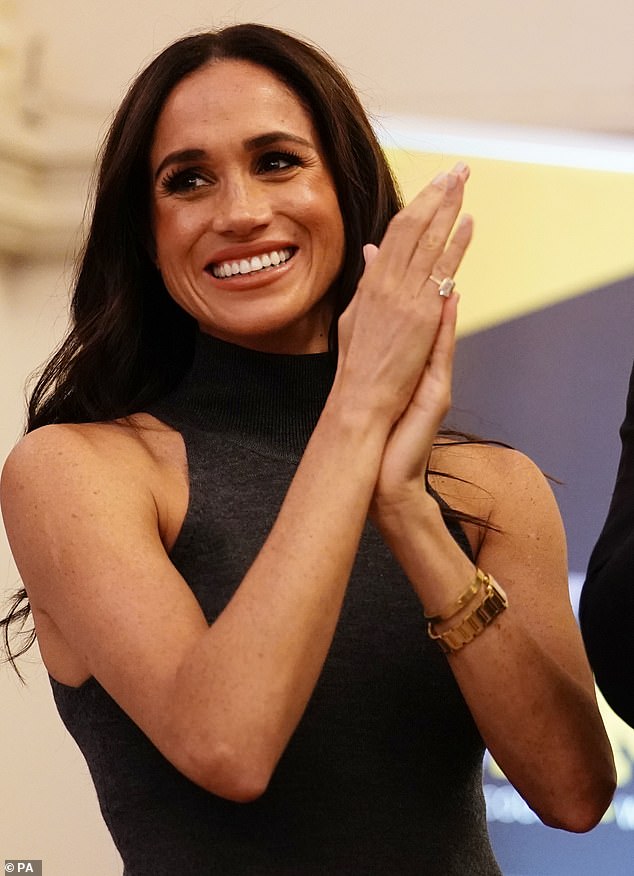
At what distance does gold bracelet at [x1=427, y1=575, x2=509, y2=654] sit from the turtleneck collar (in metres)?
0.36

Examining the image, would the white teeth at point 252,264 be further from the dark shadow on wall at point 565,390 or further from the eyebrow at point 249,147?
the dark shadow on wall at point 565,390

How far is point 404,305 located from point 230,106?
48 centimetres

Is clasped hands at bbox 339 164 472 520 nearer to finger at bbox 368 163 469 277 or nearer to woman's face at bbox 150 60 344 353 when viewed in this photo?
finger at bbox 368 163 469 277

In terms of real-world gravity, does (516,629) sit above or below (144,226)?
below

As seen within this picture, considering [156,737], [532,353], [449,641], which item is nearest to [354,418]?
[449,641]

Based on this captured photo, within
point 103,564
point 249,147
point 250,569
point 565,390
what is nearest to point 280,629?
point 250,569

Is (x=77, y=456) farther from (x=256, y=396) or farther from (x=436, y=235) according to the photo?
(x=436, y=235)

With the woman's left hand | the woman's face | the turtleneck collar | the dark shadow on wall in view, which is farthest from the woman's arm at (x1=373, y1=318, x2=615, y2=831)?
the dark shadow on wall

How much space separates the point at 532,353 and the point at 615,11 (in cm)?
66

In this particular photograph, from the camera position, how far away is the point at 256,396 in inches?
67.4

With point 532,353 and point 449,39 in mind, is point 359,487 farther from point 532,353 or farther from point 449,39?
point 449,39

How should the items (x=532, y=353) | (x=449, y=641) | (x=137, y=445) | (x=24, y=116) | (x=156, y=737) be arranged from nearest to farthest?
(x=156, y=737) < (x=449, y=641) < (x=137, y=445) < (x=532, y=353) < (x=24, y=116)

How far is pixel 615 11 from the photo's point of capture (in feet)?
7.99

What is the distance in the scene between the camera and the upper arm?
4.29 feet
